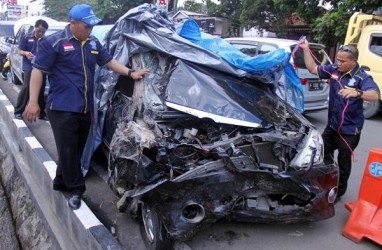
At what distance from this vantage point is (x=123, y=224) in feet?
11.7

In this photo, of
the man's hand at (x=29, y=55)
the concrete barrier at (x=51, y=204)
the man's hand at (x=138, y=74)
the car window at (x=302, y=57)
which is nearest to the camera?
the concrete barrier at (x=51, y=204)

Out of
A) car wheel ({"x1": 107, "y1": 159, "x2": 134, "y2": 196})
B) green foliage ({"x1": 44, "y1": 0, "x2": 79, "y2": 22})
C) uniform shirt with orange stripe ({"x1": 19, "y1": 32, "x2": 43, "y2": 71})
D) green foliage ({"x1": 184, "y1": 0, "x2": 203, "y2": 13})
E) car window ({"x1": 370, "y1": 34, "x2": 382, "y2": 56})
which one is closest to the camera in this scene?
car wheel ({"x1": 107, "y1": 159, "x2": 134, "y2": 196})

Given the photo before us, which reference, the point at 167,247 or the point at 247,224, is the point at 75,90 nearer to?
the point at 167,247

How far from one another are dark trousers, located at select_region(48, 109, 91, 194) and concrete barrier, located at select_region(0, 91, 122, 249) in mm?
142

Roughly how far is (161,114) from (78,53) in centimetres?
91

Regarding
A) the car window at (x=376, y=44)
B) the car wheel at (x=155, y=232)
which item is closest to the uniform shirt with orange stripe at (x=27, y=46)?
the car wheel at (x=155, y=232)

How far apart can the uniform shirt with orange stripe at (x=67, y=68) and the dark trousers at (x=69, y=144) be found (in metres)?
0.08

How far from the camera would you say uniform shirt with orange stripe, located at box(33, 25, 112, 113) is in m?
3.18

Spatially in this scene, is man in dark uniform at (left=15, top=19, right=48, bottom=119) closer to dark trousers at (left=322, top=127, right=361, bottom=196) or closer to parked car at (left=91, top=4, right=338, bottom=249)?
parked car at (left=91, top=4, right=338, bottom=249)

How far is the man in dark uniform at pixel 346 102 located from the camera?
365 centimetres

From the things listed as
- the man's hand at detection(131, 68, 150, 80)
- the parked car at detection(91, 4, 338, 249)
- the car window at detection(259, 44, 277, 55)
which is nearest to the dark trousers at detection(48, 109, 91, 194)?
the parked car at detection(91, 4, 338, 249)

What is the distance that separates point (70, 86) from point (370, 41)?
7458 millimetres

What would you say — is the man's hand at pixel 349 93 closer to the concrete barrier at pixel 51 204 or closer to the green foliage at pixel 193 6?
the concrete barrier at pixel 51 204

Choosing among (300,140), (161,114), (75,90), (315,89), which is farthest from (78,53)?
(315,89)
